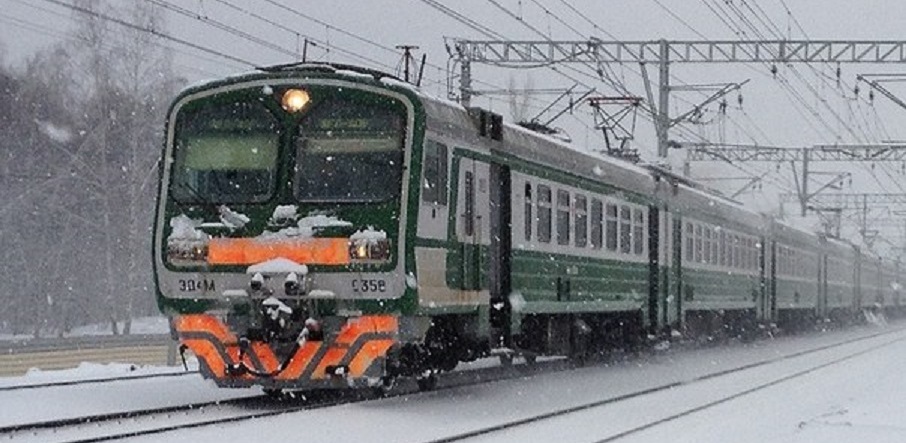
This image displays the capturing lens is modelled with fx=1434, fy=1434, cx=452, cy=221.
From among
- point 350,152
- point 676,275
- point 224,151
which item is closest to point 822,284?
point 676,275

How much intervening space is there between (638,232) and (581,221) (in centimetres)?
359

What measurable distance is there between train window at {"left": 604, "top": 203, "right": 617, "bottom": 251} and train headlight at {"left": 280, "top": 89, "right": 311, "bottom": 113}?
7611 mm

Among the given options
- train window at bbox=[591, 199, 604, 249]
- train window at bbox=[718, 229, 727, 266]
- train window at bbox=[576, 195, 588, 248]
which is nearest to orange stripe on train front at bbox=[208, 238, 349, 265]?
train window at bbox=[576, 195, 588, 248]

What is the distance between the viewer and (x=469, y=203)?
Result: 15.2 metres

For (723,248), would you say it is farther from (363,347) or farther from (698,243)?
(363,347)

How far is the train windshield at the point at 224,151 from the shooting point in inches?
554

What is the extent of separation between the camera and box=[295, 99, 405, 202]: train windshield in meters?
13.7

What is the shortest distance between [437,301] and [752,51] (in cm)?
1893

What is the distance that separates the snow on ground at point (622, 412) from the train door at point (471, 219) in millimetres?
1334

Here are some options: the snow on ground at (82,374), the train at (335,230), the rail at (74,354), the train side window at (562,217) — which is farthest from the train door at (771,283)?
the snow on ground at (82,374)

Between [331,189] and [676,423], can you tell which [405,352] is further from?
[676,423]

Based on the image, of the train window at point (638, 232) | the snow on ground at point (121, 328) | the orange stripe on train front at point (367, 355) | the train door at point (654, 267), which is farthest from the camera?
the snow on ground at point (121, 328)

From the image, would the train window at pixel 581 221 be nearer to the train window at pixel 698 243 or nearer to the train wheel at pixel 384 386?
the train wheel at pixel 384 386

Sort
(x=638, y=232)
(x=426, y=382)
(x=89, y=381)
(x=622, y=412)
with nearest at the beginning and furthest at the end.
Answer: (x=622, y=412), (x=426, y=382), (x=89, y=381), (x=638, y=232)
